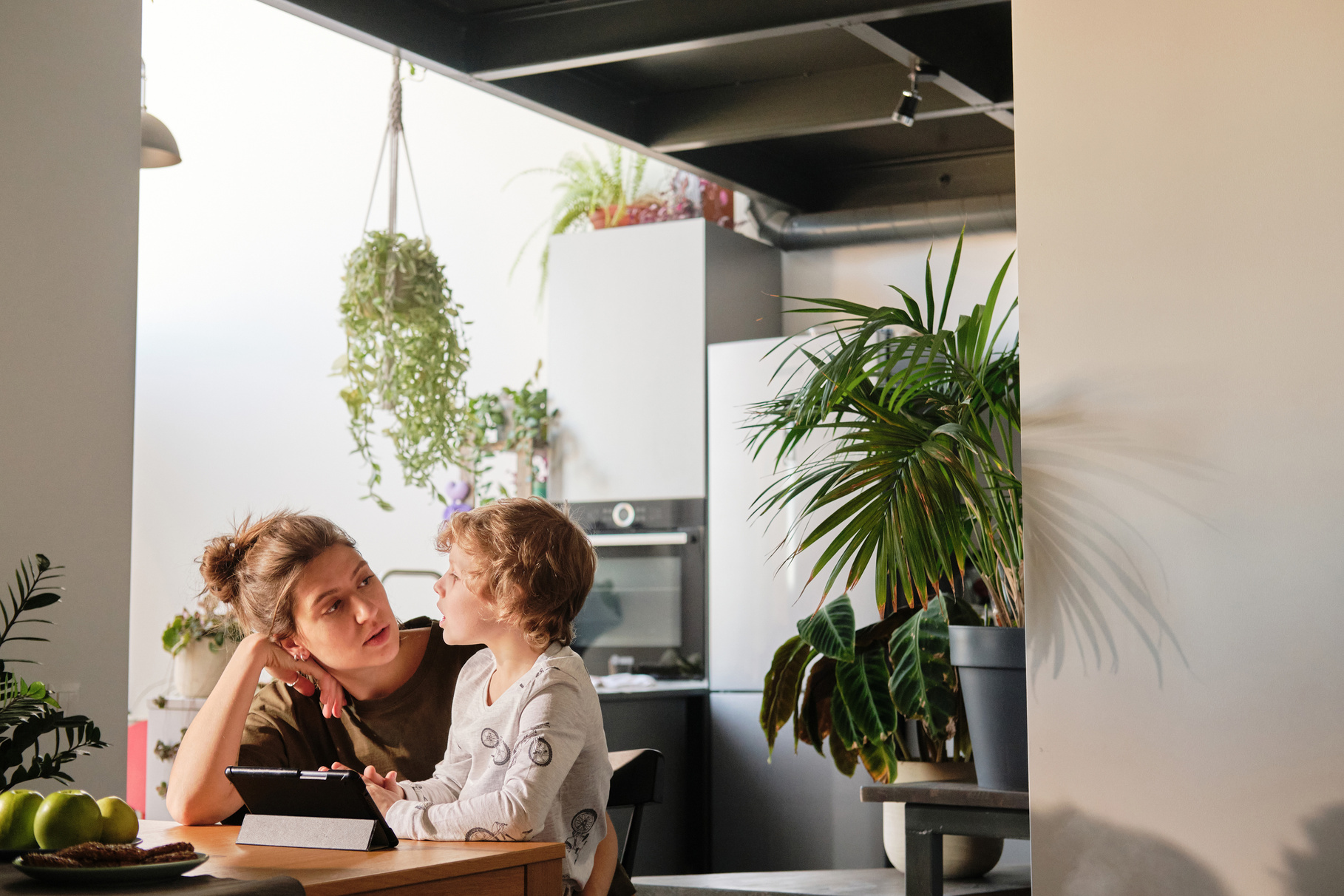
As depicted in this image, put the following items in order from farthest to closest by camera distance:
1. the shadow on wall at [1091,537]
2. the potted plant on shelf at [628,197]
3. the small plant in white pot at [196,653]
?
1. the potted plant on shelf at [628,197]
2. the small plant in white pot at [196,653]
3. the shadow on wall at [1091,537]

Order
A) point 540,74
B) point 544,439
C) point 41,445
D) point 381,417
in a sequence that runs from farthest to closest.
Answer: point 381,417
point 544,439
point 540,74
point 41,445

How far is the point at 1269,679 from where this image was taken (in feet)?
7.30

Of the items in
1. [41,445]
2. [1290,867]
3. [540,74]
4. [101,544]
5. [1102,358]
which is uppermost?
[540,74]

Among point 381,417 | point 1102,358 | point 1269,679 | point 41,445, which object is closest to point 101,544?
point 41,445

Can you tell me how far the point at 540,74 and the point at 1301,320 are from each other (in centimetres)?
244

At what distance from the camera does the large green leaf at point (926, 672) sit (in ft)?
9.39

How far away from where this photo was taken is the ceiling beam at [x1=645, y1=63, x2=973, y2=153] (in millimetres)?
4227

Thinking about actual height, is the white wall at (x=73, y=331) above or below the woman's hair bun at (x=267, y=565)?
above

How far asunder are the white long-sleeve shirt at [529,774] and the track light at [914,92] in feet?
7.95

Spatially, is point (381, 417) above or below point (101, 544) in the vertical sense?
above

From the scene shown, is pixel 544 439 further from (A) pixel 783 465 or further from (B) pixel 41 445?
(B) pixel 41 445

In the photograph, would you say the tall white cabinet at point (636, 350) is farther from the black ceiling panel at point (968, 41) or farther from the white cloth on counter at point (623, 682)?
the black ceiling panel at point (968, 41)

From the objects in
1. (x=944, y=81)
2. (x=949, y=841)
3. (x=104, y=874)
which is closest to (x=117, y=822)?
(x=104, y=874)

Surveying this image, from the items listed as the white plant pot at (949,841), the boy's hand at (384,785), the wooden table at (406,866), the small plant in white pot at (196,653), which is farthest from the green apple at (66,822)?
the small plant in white pot at (196,653)
